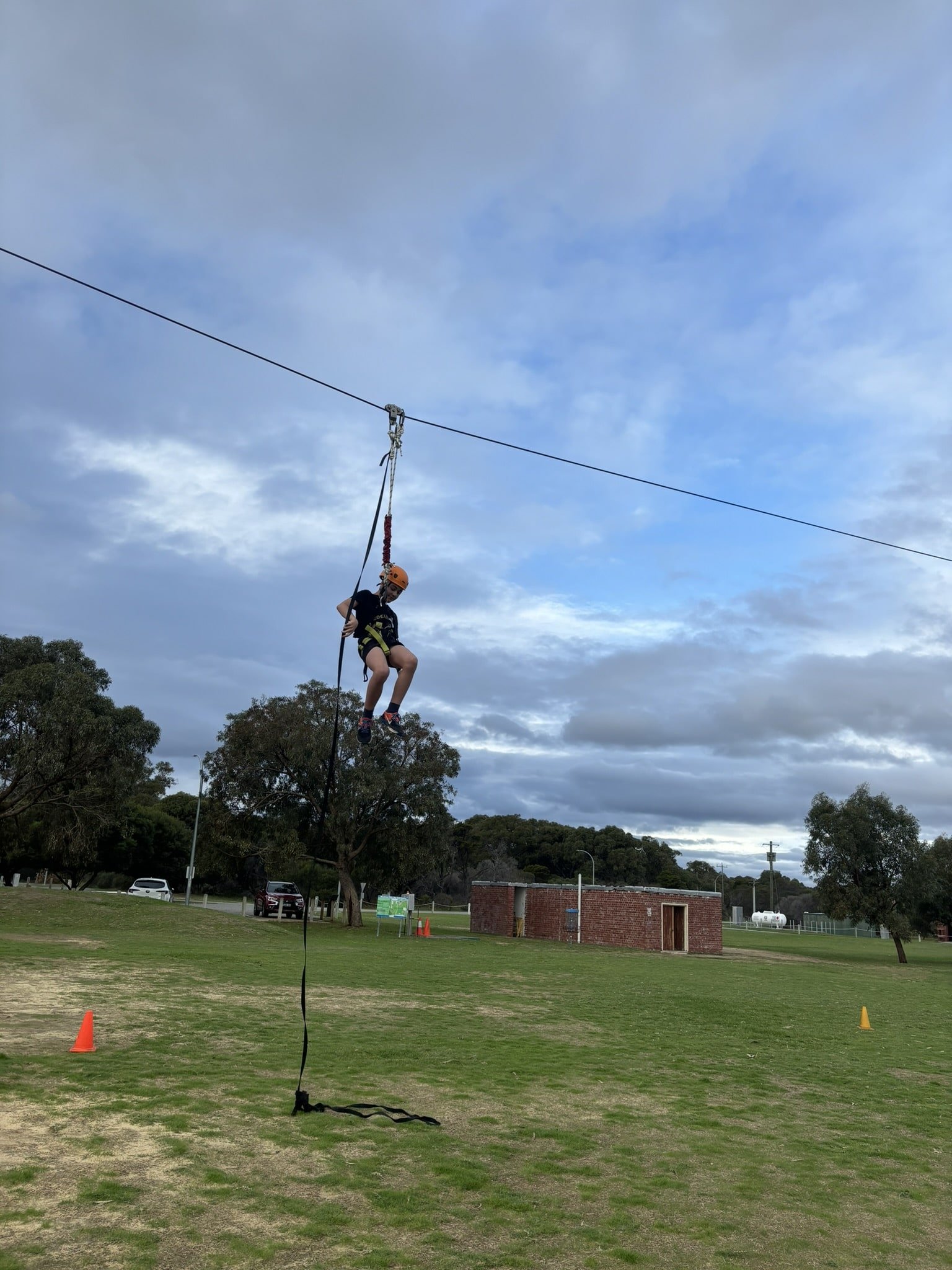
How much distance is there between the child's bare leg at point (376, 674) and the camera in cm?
819

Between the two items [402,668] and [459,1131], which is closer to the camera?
[402,668]

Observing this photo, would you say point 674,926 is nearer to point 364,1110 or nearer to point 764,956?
point 764,956

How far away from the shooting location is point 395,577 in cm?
863

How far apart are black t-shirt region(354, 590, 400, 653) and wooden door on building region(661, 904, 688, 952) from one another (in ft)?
130

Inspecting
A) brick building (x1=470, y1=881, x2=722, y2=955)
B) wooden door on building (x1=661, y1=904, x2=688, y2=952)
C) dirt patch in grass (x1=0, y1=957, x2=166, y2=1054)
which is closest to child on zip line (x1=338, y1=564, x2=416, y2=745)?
dirt patch in grass (x1=0, y1=957, x2=166, y2=1054)

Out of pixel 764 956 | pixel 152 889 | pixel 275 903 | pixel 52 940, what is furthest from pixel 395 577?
pixel 152 889

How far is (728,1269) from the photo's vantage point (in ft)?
20.4

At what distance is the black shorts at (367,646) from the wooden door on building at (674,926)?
130ft

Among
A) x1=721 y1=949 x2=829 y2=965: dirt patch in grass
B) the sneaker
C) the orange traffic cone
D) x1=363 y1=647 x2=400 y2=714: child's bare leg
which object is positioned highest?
x1=363 y1=647 x2=400 y2=714: child's bare leg

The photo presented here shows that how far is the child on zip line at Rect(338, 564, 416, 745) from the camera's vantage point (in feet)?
27.1

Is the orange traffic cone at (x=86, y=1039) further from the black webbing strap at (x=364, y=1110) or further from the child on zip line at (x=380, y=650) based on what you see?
the child on zip line at (x=380, y=650)

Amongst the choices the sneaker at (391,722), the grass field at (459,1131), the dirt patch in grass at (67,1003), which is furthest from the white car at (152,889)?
the sneaker at (391,722)

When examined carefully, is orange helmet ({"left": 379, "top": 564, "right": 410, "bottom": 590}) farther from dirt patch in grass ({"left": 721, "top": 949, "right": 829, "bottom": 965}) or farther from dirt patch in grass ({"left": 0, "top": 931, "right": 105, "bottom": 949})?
dirt patch in grass ({"left": 721, "top": 949, "right": 829, "bottom": 965})

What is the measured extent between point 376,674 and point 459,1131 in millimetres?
4555
